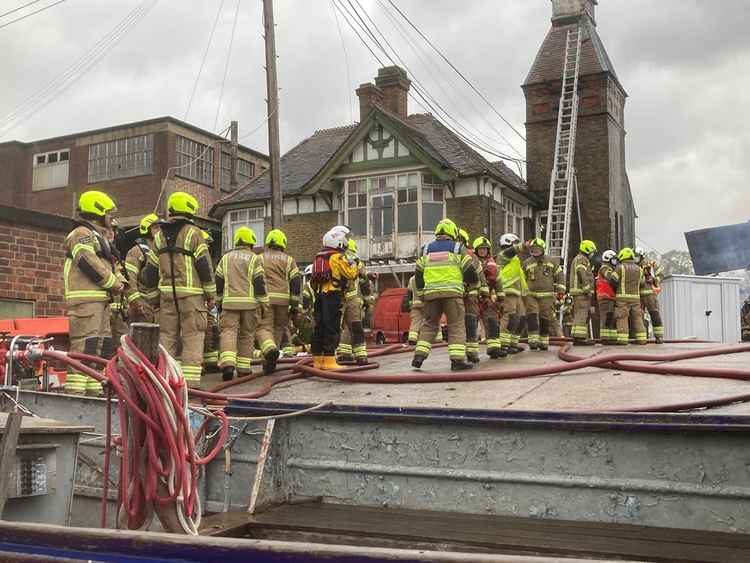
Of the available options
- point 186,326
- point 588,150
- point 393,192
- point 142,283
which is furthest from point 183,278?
point 588,150

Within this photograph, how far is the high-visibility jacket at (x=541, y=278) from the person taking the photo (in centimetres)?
1199

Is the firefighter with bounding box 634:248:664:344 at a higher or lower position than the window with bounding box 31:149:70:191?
lower

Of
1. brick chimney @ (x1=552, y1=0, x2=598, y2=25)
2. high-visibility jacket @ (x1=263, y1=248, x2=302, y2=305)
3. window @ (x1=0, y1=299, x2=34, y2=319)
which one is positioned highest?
brick chimney @ (x1=552, y1=0, x2=598, y2=25)

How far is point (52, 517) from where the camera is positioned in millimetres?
5051

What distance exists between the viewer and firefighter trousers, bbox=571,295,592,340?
13227 mm

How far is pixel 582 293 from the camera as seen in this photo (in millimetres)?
13164

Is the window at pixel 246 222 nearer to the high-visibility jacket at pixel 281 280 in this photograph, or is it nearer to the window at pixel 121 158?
the window at pixel 121 158

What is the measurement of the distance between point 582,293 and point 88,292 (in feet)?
27.0

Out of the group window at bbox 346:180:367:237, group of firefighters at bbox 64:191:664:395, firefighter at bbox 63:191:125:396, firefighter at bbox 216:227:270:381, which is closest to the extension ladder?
window at bbox 346:180:367:237

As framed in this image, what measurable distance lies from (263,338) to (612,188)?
65.1ft

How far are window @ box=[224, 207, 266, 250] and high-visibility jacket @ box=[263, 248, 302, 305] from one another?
61.4 feet

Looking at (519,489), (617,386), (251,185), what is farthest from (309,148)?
(519,489)

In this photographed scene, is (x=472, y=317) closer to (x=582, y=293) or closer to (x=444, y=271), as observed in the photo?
(x=444, y=271)

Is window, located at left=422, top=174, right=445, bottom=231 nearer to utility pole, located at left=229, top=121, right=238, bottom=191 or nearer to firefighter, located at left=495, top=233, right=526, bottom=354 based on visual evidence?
utility pole, located at left=229, top=121, right=238, bottom=191
